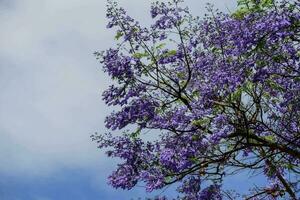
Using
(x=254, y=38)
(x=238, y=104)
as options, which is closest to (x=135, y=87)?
(x=238, y=104)

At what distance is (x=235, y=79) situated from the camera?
35.9 feet

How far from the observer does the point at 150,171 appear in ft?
40.4

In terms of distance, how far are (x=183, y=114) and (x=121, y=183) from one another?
1.97 m

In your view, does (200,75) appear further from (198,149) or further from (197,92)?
(198,149)

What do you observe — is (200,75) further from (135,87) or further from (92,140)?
(92,140)

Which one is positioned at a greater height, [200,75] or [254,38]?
[200,75]

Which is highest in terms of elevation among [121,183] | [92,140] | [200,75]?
[200,75]

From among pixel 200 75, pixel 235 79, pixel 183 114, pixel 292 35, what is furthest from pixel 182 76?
pixel 292 35

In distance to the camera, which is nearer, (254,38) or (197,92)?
(254,38)

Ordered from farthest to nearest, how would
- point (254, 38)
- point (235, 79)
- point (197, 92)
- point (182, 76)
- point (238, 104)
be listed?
point (182, 76) → point (197, 92) → point (238, 104) → point (235, 79) → point (254, 38)

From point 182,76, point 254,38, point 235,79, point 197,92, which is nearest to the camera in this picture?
point 254,38

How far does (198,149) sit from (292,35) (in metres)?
3.05

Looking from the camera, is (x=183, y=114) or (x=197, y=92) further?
(x=197, y=92)

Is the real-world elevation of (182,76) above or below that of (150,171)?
above
